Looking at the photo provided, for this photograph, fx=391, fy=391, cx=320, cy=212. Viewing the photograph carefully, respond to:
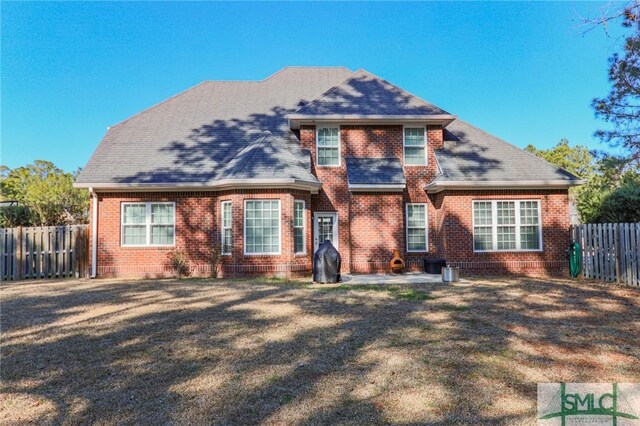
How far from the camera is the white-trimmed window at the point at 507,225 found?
1488 centimetres

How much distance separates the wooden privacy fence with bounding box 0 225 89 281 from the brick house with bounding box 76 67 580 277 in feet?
2.88

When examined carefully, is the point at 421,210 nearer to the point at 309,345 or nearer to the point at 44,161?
the point at 309,345

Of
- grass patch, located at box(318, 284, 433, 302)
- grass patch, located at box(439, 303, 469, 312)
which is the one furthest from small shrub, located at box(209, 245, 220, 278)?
grass patch, located at box(439, 303, 469, 312)

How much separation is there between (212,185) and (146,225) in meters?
3.13

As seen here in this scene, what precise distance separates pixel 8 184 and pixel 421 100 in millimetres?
37564

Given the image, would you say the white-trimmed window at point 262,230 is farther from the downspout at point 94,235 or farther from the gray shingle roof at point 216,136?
the downspout at point 94,235

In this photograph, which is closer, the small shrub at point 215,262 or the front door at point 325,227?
the small shrub at point 215,262

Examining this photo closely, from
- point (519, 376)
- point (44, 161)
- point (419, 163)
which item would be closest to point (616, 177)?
point (419, 163)

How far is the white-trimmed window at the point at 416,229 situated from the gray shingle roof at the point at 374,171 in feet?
4.89

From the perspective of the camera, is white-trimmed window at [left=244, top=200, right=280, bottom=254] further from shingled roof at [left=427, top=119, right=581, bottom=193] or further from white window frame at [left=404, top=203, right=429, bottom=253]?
shingled roof at [left=427, top=119, right=581, bottom=193]

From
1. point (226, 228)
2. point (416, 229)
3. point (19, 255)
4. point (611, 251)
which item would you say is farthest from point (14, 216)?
point (611, 251)

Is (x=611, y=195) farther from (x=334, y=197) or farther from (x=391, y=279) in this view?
(x=334, y=197)

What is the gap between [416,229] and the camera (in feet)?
51.4

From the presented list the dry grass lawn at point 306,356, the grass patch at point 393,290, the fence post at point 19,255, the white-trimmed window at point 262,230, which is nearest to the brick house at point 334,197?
the white-trimmed window at point 262,230
